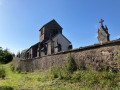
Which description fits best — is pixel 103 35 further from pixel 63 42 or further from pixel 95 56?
pixel 63 42

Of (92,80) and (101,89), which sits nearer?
(101,89)

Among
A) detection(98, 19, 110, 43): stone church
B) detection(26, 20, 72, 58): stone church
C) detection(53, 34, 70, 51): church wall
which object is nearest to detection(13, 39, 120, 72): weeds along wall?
detection(98, 19, 110, 43): stone church

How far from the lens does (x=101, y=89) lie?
12.7ft

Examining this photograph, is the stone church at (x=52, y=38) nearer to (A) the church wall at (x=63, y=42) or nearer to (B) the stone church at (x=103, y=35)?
(A) the church wall at (x=63, y=42)

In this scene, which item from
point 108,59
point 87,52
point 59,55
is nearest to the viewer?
point 108,59

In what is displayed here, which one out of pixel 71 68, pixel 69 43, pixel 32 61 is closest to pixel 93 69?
pixel 71 68

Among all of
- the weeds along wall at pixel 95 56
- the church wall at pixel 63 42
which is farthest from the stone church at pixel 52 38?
the weeds along wall at pixel 95 56

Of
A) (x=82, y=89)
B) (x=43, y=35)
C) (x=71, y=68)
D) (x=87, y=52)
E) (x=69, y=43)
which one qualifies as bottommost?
(x=82, y=89)

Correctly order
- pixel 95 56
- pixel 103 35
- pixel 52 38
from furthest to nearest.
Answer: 1. pixel 52 38
2. pixel 103 35
3. pixel 95 56

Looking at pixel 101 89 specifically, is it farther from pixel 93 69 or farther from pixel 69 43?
pixel 69 43

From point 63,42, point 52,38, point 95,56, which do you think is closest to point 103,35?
point 95,56

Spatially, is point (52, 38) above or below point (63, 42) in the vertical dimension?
above

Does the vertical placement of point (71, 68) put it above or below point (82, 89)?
above

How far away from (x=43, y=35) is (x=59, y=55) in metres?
18.8
